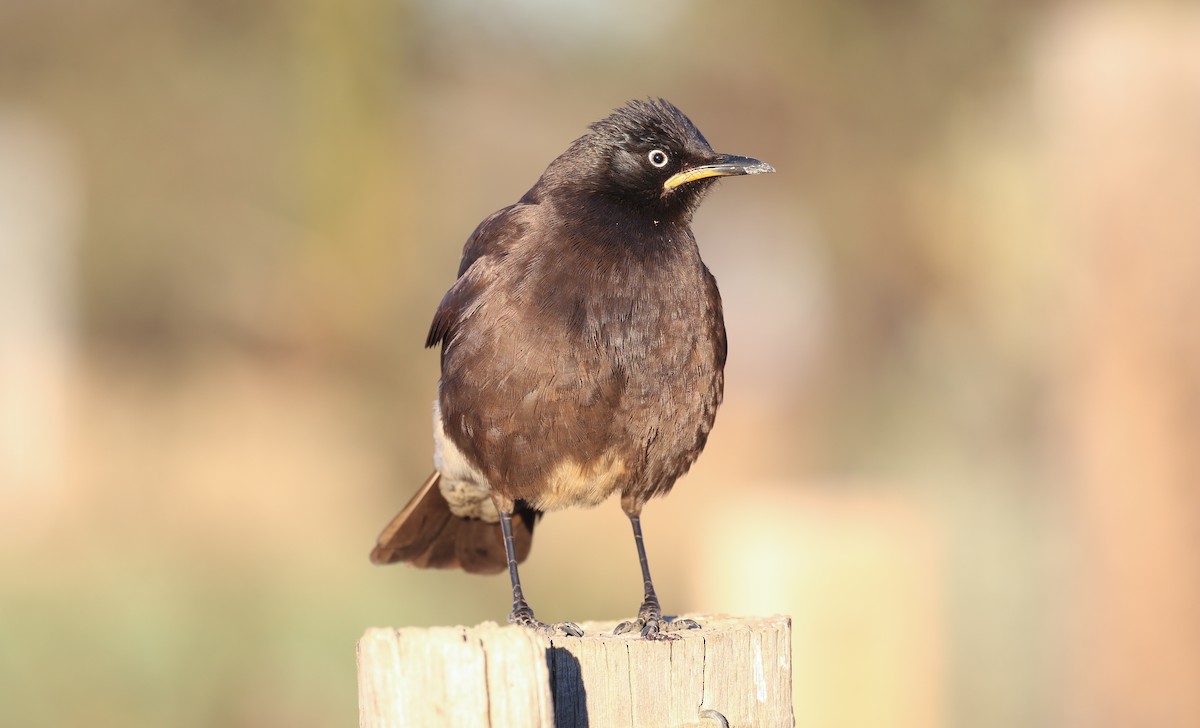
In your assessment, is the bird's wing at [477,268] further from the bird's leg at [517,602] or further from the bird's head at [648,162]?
the bird's leg at [517,602]

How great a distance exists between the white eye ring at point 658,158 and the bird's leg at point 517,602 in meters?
1.29

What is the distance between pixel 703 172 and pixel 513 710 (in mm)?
2536

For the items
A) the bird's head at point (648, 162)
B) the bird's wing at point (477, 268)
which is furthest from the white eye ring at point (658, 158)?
the bird's wing at point (477, 268)

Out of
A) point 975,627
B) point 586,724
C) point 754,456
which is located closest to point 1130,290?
point 975,627

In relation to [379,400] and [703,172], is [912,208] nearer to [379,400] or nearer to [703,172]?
[379,400]

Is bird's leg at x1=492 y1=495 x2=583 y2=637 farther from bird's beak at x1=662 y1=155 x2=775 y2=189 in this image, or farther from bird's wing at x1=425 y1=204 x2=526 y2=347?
bird's beak at x1=662 y1=155 x2=775 y2=189

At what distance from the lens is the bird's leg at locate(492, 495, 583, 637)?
350cm

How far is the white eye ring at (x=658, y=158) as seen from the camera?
14.8 feet

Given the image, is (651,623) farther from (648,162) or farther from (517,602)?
(648,162)

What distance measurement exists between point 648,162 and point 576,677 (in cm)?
220

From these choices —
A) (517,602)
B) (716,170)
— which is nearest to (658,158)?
(716,170)

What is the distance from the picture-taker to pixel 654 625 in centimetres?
342

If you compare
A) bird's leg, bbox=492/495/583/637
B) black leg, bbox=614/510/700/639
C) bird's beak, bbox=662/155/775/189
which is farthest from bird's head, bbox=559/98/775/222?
black leg, bbox=614/510/700/639

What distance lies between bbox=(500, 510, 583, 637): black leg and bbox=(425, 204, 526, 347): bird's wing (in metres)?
0.69
